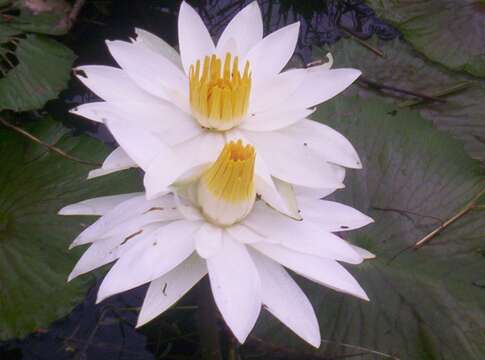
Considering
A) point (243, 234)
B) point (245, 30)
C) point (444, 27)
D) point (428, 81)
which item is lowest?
point (428, 81)

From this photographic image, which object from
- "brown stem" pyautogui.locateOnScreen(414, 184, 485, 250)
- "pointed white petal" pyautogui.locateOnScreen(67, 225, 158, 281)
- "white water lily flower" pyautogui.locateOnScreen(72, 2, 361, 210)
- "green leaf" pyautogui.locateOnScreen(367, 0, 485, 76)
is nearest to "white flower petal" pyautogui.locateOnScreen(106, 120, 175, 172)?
"white water lily flower" pyautogui.locateOnScreen(72, 2, 361, 210)

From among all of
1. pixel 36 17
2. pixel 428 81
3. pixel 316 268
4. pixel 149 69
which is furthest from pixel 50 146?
pixel 428 81

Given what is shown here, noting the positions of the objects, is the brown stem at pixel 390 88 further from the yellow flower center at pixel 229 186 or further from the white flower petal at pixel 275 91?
the yellow flower center at pixel 229 186

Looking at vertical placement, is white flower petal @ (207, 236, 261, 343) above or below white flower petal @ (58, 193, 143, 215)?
below

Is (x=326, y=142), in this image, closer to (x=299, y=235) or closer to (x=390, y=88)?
(x=299, y=235)

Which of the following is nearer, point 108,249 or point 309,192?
point 108,249

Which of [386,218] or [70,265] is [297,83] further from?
[70,265]

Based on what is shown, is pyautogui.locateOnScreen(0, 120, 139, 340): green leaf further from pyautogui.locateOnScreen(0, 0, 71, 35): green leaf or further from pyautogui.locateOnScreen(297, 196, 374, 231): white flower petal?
pyautogui.locateOnScreen(297, 196, 374, 231): white flower petal

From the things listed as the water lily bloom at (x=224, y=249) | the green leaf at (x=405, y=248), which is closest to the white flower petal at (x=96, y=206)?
the water lily bloom at (x=224, y=249)
